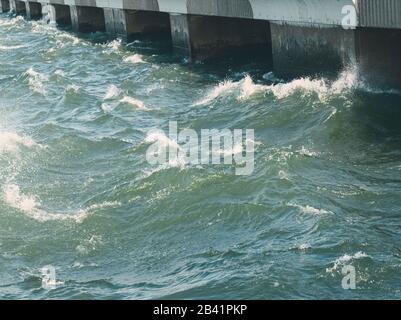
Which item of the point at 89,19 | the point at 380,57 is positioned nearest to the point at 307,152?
the point at 380,57

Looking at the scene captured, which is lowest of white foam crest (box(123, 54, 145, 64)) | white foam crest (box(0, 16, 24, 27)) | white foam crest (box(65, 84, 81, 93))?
white foam crest (box(0, 16, 24, 27))

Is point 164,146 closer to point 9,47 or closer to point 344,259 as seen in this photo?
point 344,259

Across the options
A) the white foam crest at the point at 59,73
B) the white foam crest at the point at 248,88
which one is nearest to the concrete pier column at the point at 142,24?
the white foam crest at the point at 59,73

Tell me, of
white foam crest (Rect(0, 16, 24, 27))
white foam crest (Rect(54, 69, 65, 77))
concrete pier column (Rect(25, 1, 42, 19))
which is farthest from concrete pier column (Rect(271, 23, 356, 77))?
concrete pier column (Rect(25, 1, 42, 19))

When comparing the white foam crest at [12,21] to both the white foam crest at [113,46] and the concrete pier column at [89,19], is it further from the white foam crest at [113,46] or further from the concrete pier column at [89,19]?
the white foam crest at [113,46]

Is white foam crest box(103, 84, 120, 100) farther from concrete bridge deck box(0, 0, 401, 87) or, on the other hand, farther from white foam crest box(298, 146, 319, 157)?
white foam crest box(298, 146, 319, 157)
